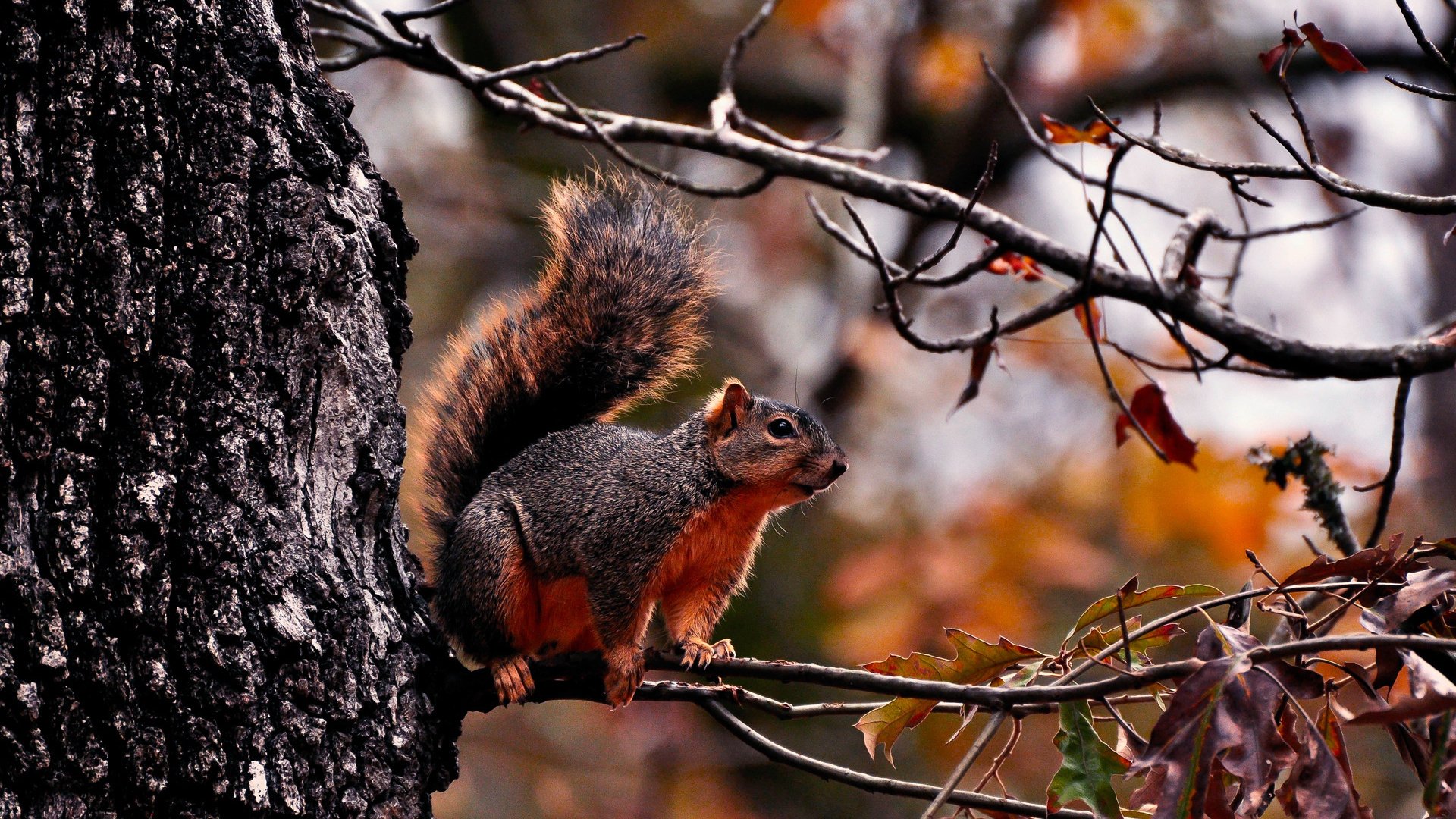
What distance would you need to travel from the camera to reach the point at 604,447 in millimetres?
2711

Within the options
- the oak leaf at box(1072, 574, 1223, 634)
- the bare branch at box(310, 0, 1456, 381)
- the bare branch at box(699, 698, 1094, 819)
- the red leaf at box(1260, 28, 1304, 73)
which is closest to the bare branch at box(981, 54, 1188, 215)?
the bare branch at box(310, 0, 1456, 381)

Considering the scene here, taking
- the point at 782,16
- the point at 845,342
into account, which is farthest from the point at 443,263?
the point at 845,342

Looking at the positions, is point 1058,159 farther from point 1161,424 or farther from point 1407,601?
point 1407,601

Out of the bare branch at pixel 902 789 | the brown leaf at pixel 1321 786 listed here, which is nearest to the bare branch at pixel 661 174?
the bare branch at pixel 902 789

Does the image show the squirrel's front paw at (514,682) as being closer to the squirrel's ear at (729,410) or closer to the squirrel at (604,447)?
the squirrel at (604,447)

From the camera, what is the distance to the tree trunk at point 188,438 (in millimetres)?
1382

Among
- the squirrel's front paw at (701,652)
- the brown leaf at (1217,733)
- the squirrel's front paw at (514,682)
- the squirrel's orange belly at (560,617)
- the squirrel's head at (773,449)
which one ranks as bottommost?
the brown leaf at (1217,733)

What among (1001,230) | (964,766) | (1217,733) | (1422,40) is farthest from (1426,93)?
(964,766)

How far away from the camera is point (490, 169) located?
639 centimetres

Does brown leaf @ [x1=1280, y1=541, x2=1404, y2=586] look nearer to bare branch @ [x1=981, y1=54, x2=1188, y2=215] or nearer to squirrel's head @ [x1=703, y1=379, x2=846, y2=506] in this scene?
bare branch @ [x1=981, y1=54, x2=1188, y2=215]

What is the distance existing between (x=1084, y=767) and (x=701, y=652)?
1063 mm

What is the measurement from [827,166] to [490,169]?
14.8 feet

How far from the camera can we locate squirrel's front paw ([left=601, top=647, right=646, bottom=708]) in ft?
6.66

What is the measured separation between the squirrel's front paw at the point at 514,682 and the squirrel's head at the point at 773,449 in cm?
79
